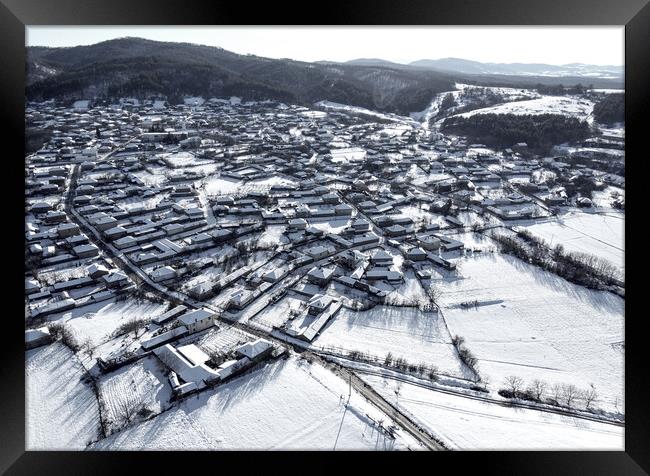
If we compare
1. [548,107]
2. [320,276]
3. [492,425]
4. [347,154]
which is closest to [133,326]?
[320,276]

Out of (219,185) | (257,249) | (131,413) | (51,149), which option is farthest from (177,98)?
(131,413)

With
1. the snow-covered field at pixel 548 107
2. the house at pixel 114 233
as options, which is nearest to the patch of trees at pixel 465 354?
the house at pixel 114 233

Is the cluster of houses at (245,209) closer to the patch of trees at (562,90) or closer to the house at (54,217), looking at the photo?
the house at (54,217)

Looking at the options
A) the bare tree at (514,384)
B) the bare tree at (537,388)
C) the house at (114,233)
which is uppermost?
the house at (114,233)

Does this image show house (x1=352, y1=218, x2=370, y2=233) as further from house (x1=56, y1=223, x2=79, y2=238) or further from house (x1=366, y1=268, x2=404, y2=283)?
house (x1=56, y1=223, x2=79, y2=238)

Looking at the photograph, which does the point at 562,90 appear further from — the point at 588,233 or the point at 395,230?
the point at 395,230

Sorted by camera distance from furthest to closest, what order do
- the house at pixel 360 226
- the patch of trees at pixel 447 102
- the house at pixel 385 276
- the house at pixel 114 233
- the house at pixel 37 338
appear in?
1. the patch of trees at pixel 447 102
2. the house at pixel 360 226
3. the house at pixel 114 233
4. the house at pixel 385 276
5. the house at pixel 37 338
